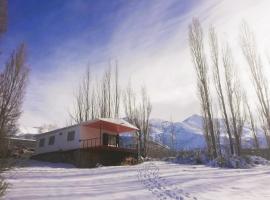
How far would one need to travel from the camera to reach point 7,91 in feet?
52.0

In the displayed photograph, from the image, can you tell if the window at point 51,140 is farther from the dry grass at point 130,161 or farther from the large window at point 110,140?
the dry grass at point 130,161

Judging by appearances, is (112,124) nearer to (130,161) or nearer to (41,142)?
(130,161)

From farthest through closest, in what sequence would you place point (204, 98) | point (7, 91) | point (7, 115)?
point (204, 98)
point (7, 91)
point (7, 115)

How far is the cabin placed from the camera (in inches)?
757

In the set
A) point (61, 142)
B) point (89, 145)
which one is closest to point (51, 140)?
point (61, 142)

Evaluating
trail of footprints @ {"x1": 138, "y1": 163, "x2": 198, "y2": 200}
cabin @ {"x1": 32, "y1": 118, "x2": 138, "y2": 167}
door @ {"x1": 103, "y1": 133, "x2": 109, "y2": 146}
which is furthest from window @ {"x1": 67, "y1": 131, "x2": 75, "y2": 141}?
trail of footprints @ {"x1": 138, "y1": 163, "x2": 198, "y2": 200}

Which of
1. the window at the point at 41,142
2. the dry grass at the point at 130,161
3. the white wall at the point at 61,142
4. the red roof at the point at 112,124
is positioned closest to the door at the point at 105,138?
the red roof at the point at 112,124

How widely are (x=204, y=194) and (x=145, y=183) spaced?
250cm

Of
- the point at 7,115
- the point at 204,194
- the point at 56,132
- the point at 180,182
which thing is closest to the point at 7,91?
the point at 7,115

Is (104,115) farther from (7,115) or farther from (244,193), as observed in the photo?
(244,193)

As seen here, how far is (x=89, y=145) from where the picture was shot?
67.9 ft

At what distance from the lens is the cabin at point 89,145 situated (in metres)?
19.2

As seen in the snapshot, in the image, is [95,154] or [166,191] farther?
[95,154]

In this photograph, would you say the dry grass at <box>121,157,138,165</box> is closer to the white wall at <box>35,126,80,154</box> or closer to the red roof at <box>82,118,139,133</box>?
the red roof at <box>82,118,139,133</box>
